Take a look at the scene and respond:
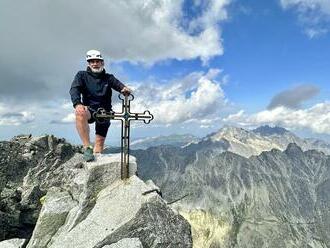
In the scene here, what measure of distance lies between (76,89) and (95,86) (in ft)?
3.26

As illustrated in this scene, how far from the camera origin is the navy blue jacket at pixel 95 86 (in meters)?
19.1

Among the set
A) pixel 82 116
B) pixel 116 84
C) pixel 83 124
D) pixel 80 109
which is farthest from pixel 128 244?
pixel 116 84

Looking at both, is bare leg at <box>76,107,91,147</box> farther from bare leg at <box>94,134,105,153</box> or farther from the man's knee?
bare leg at <box>94,134,105,153</box>

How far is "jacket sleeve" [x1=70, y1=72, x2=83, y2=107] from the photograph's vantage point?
60.4 feet

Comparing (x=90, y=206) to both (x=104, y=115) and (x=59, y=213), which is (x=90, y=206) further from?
(x=104, y=115)

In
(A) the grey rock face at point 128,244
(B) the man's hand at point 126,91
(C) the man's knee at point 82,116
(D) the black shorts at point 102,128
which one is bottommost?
(A) the grey rock face at point 128,244

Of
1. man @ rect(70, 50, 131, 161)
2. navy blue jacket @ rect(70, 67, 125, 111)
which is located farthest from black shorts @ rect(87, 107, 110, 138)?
navy blue jacket @ rect(70, 67, 125, 111)

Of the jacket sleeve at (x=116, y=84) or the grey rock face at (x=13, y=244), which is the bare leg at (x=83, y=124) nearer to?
the jacket sleeve at (x=116, y=84)

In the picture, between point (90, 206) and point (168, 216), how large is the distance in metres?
3.33

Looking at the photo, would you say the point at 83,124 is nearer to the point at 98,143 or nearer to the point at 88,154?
the point at 88,154

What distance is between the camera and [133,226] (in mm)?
15859

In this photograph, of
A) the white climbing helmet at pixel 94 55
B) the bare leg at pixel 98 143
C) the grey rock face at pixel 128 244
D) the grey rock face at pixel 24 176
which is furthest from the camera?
the grey rock face at pixel 24 176

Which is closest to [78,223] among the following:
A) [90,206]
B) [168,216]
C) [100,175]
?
[90,206]

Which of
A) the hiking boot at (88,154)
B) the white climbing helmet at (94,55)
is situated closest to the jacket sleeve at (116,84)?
the white climbing helmet at (94,55)
